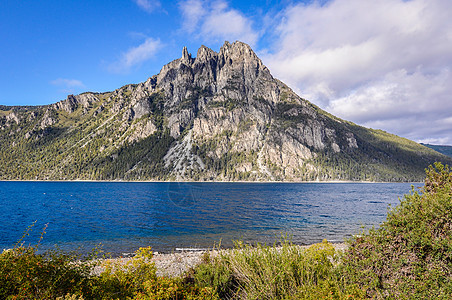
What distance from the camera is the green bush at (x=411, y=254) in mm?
6484

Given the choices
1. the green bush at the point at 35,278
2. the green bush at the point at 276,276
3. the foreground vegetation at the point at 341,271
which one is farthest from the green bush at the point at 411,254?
the green bush at the point at 35,278

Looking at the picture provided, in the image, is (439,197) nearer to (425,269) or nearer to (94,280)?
(425,269)

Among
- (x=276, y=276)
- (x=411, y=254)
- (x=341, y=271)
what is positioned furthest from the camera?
(x=341, y=271)

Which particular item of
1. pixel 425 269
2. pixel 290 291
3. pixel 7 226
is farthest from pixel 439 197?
pixel 7 226

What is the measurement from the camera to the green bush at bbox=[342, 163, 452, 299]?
21.3 ft

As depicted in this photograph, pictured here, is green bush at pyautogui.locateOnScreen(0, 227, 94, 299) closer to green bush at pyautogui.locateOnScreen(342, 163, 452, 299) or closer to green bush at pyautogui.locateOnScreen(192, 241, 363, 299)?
green bush at pyautogui.locateOnScreen(192, 241, 363, 299)

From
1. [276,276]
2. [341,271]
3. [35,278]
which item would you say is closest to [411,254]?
[341,271]

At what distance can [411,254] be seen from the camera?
708 cm

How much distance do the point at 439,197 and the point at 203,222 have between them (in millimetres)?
47237

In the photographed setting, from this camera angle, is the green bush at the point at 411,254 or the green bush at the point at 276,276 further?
the green bush at the point at 276,276

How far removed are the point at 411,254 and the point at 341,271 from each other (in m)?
2.70

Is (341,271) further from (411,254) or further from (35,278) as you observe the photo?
(35,278)

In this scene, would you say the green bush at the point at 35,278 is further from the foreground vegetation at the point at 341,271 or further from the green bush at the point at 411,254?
the green bush at the point at 411,254

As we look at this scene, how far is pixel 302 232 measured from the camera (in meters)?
42.4
